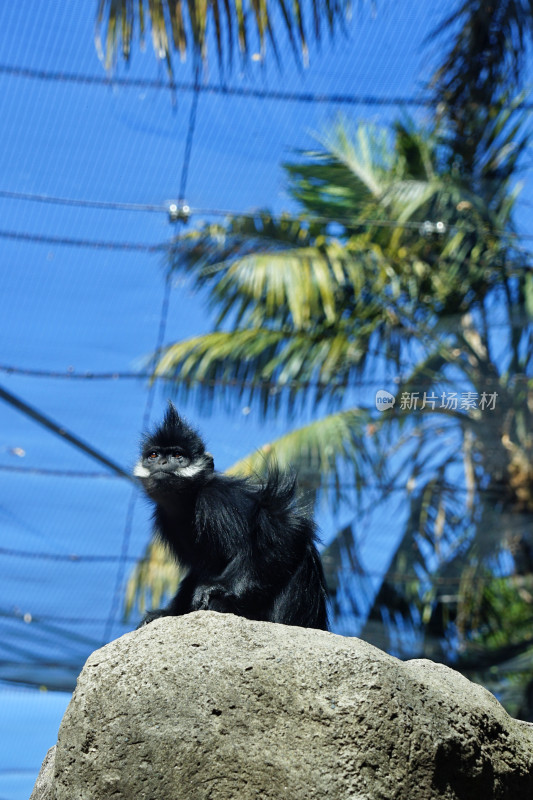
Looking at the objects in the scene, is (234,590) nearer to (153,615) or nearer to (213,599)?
(213,599)

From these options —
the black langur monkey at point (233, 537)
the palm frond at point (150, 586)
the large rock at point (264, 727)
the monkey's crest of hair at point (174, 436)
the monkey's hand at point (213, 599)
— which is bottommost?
the palm frond at point (150, 586)

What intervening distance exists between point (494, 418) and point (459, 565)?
4.24 feet

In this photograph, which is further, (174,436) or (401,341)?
(401,341)

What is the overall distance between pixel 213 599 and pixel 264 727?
846 millimetres

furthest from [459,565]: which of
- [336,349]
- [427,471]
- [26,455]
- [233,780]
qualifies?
[233,780]

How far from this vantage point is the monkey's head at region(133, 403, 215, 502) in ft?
13.6

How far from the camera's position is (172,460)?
4207mm

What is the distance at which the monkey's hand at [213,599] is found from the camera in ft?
12.0

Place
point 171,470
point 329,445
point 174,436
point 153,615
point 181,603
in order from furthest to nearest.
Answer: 1. point 329,445
2. point 174,436
3. point 171,470
4. point 181,603
5. point 153,615

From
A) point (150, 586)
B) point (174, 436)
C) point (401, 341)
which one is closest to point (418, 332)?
point (401, 341)

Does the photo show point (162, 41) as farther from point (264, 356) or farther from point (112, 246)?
point (264, 356)

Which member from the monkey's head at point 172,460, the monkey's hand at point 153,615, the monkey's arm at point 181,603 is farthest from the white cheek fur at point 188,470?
the monkey's hand at point 153,615

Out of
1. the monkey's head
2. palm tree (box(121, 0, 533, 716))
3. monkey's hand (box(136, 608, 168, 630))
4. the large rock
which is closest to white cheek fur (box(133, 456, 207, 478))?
the monkey's head

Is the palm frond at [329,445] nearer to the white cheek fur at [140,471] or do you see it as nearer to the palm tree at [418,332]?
the palm tree at [418,332]
